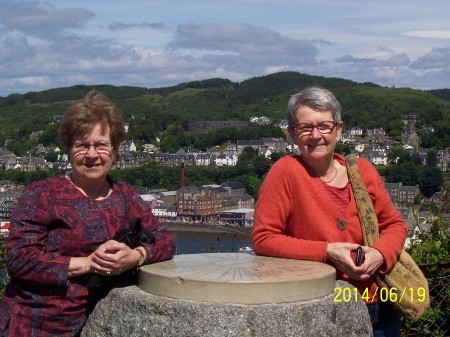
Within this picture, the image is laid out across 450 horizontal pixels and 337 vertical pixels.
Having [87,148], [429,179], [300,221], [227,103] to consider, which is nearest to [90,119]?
[87,148]

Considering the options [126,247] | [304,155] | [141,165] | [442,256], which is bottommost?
[141,165]

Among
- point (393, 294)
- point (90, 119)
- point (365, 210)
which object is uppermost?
point (90, 119)

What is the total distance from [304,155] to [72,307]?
129 cm

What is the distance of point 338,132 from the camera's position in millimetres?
3865

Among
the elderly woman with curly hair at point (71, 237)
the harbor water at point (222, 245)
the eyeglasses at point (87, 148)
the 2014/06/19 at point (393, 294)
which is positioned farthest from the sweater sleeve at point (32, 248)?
the harbor water at point (222, 245)

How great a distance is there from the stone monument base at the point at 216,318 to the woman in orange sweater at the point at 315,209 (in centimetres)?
19

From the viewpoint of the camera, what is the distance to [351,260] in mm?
3605

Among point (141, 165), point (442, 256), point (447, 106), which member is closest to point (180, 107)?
point (447, 106)

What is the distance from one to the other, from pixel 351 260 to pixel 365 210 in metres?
0.29

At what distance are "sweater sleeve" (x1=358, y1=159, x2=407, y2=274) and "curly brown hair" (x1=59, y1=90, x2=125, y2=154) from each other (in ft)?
3.98

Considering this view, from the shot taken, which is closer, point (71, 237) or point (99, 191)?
point (71, 237)

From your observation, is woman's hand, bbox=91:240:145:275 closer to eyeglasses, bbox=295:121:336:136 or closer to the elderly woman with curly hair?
Answer: the elderly woman with curly hair

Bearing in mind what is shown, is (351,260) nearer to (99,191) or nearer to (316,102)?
(316,102)

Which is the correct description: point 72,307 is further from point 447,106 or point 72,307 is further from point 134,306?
point 447,106
